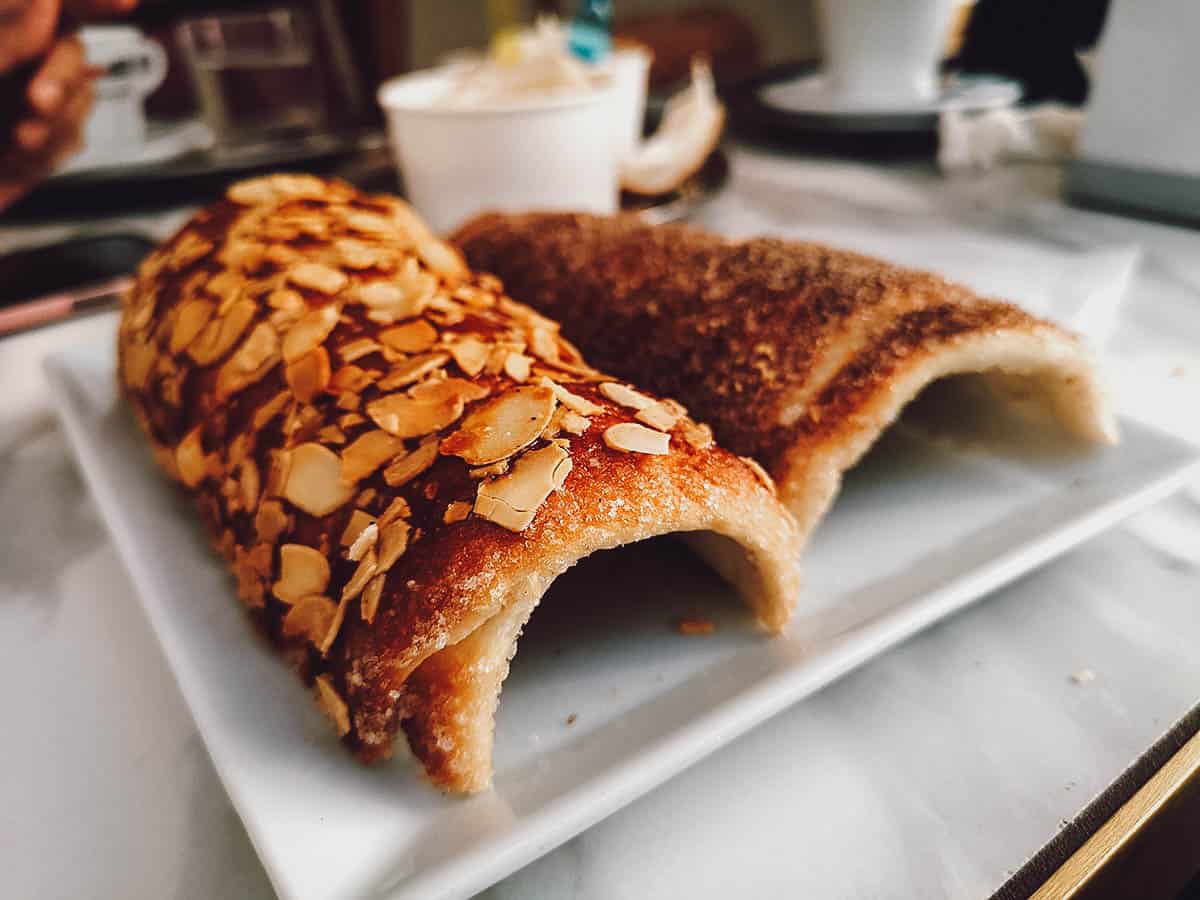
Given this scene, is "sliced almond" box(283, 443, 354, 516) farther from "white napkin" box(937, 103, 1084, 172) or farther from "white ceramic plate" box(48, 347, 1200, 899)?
"white napkin" box(937, 103, 1084, 172)

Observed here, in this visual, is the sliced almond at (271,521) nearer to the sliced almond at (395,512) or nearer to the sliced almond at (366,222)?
the sliced almond at (395,512)

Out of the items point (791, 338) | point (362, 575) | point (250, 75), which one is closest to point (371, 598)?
point (362, 575)

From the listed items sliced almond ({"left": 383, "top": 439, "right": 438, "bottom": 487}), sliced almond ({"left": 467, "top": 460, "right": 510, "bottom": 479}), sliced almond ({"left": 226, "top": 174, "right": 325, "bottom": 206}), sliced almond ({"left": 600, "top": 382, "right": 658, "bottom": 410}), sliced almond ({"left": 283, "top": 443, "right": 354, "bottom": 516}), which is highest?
sliced almond ({"left": 226, "top": 174, "right": 325, "bottom": 206})

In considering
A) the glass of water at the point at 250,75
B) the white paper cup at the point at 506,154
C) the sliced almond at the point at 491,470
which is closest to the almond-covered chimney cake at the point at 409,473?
the sliced almond at the point at 491,470

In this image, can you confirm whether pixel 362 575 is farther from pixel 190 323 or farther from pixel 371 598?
pixel 190 323

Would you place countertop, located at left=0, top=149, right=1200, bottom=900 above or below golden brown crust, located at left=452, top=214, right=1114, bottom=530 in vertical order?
below

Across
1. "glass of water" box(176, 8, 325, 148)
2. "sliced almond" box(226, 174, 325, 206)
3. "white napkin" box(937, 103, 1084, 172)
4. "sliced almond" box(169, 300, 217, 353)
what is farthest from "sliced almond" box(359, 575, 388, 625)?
"glass of water" box(176, 8, 325, 148)
